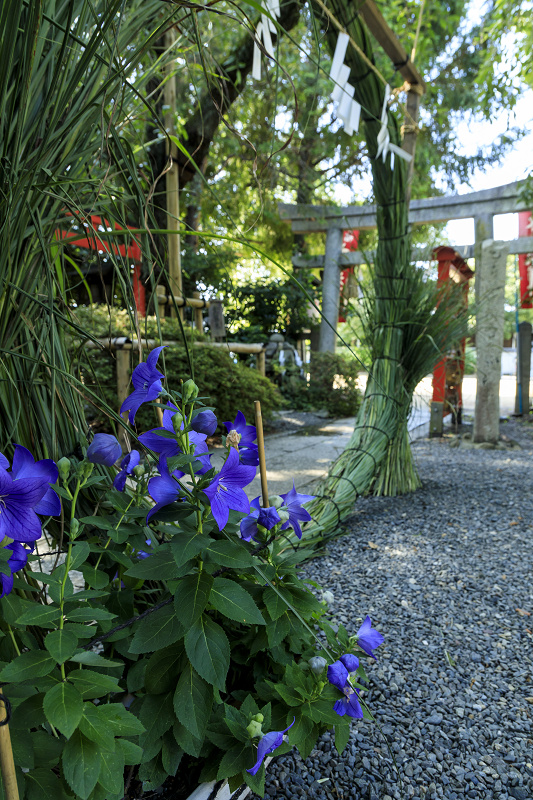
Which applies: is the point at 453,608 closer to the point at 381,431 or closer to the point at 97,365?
the point at 381,431

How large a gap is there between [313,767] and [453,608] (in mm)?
721

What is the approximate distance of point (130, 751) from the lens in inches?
22.1

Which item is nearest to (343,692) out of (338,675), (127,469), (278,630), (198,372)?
(338,675)

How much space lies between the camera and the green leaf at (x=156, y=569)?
63cm

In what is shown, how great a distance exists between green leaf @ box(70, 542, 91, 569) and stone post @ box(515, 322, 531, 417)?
6170 millimetres

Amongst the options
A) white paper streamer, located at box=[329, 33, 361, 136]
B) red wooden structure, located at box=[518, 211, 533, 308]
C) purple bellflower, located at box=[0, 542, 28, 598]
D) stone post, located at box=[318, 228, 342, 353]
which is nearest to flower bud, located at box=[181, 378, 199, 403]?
purple bellflower, located at box=[0, 542, 28, 598]

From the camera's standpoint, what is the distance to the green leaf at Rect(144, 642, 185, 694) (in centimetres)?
67

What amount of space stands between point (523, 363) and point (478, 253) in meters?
2.50

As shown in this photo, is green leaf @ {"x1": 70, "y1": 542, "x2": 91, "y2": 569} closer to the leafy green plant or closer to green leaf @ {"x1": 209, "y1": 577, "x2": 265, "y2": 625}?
the leafy green plant

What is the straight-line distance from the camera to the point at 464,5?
8.33m

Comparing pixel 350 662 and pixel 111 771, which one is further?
pixel 350 662

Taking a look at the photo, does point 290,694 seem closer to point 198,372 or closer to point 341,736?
point 341,736

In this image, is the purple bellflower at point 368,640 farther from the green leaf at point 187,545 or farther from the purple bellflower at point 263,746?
the green leaf at point 187,545

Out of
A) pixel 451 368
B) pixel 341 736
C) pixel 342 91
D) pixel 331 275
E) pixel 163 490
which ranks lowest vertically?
pixel 341 736
